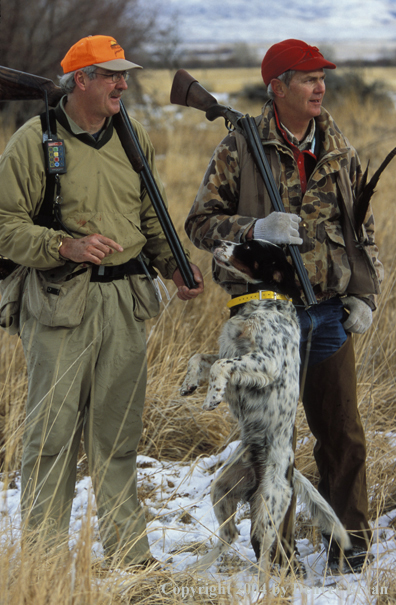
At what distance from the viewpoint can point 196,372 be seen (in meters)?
2.96

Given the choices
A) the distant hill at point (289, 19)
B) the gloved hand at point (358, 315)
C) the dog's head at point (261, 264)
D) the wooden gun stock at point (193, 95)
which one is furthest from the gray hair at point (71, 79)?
the distant hill at point (289, 19)

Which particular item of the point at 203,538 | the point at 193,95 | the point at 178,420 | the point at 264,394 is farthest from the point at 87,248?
the point at 178,420

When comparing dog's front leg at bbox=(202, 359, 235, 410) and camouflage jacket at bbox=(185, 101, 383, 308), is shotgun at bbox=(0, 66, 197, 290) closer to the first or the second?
camouflage jacket at bbox=(185, 101, 383, 308)

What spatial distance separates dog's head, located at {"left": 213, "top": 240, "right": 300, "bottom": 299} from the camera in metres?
2.91

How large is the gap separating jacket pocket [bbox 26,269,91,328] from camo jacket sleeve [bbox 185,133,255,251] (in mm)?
597

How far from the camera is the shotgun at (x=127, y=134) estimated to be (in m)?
3.04

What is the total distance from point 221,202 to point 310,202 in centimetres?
42

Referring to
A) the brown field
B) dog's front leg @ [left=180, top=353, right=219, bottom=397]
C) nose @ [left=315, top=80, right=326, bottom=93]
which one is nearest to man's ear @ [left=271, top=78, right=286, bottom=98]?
nose @ [left=315, top=80, right=326, bottom=93]

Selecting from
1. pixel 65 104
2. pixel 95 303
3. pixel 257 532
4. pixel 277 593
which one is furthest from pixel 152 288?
pixel 277 593

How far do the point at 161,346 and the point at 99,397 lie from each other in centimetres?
158

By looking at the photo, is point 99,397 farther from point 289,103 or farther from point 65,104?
point 289,103

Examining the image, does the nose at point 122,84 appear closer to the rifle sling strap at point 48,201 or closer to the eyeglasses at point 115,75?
the eyeglasses at point 115,75

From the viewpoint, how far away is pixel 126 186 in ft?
9.95

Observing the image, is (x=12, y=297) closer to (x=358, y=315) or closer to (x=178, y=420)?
(x=358, y=315)
